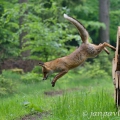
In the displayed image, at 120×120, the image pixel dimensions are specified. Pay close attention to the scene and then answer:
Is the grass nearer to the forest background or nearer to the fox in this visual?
the forest background

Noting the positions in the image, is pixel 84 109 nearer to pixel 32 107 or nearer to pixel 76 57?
pixel 76 57

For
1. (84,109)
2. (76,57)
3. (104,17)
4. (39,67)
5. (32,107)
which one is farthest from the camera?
(104,17)

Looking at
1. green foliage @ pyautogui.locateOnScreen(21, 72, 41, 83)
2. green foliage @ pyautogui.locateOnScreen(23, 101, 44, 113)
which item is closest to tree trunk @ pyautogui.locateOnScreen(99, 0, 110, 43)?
green foliage @ pyautogui.locateOnScreen(21, 72, 41, 83)

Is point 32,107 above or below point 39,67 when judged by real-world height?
above

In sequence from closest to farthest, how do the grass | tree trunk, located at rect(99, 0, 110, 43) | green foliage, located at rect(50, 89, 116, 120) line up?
1. green foliage, located at rect(50, 89, 116, 120)
2. the grass
3. tree trunk, located at rect(99, 0, 110, 43)

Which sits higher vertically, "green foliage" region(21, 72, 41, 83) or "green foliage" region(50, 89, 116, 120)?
"green foliage" region(50, 89, 116, 120)

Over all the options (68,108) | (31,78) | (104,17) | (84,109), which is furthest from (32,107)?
(104,17)

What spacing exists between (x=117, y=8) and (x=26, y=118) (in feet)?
73.3

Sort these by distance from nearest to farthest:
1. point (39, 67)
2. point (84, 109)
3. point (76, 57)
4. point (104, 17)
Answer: point (84, 109) → point (76, 57) → point (39, 67) → point (104, 17)

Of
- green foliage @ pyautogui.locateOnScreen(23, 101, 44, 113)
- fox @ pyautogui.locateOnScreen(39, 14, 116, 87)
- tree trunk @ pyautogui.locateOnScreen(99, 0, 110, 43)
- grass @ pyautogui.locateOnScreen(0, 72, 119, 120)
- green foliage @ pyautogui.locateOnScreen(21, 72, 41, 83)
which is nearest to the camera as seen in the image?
grass @ pyautogui.locateOnScreen(0, 72, 119, 120)

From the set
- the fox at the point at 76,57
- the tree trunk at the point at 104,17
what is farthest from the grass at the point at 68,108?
the tree trunk at the point at 104,17

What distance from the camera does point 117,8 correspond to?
28.6 m

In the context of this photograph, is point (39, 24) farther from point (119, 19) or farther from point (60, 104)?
point (119, 19)

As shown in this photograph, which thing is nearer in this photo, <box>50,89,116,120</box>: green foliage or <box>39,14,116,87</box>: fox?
<box>50,89,116,120</box>: green foliage
